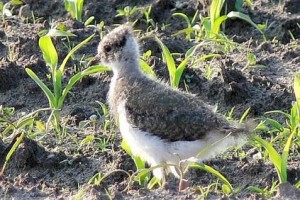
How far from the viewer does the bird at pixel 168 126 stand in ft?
22.3

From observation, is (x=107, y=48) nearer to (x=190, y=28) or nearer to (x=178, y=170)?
(x=178, y=170)

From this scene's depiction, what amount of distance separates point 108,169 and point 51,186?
1.68 ft

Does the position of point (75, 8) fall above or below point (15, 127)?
above

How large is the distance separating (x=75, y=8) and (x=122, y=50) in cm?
288

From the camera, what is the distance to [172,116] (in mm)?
6863

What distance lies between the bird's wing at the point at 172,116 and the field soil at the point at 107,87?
0.38 m

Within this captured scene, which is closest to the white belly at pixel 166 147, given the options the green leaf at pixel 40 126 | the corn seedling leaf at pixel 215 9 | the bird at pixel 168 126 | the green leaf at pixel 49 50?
the bird at pixel 168 126

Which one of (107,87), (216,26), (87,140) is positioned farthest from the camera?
(216,26)

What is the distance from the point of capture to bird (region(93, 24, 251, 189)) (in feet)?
22.3

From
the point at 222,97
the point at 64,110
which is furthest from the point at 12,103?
the point at 222,97

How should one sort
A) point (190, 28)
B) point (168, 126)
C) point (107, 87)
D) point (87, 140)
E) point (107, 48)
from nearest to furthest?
point (168, 126), point (107, 48), point (87, 140), point (107, 87), point (190, 28)

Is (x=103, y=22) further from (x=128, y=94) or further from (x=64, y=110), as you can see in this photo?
(x=128, y=94)

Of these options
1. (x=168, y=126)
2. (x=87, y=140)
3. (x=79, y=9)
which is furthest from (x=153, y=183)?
(x=79, y=9)

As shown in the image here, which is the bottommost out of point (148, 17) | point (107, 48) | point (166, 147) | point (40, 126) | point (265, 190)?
point (265, 190)
